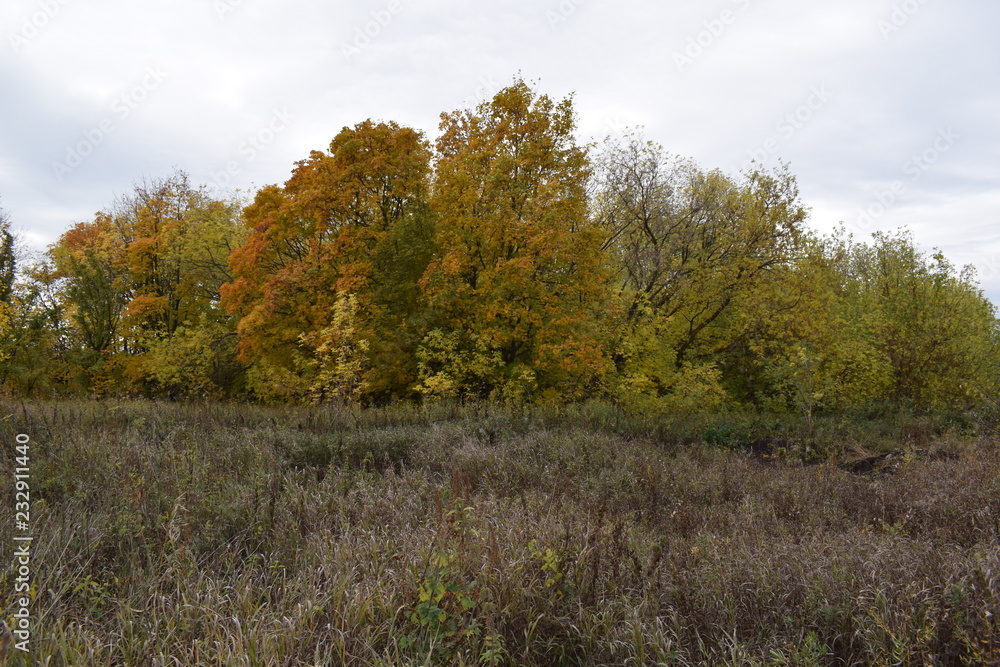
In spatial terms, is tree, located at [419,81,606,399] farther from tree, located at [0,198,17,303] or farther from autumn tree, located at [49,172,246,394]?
tree, located at [0,198,17,303]

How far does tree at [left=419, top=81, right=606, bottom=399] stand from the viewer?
46.2 feet

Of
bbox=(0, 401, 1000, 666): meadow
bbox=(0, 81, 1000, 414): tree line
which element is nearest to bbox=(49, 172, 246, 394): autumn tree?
bbox=(0, 81, 1000, 414): tree line

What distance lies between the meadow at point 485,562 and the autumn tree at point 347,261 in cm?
783

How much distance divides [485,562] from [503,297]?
37.6 feet

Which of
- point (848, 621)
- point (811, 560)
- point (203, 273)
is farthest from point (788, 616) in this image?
point (203, 273)

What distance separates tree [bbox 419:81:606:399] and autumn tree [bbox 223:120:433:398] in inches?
42.3

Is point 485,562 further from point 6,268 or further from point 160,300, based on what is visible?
point 6,268

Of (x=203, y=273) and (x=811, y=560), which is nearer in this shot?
(x=811, y=560)

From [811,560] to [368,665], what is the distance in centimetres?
334

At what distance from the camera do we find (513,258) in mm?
13820

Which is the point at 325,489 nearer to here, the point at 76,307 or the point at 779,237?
the point at 779,237

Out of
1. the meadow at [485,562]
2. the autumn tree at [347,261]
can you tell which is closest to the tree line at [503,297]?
the autumn tree at [347,261]

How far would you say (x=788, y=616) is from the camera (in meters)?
3.31

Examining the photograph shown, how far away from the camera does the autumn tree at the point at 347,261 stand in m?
15.0
